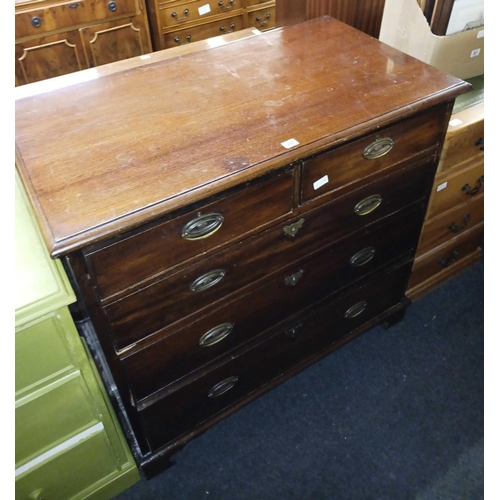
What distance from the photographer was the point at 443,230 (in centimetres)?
176

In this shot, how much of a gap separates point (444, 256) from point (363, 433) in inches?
29.9

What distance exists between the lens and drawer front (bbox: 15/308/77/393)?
3.05ft


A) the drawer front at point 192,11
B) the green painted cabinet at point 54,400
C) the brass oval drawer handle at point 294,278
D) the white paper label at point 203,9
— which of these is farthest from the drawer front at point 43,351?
the white paper label at point 203,9

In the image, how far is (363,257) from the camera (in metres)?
1.41

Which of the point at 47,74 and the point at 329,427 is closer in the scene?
the point at 329,427

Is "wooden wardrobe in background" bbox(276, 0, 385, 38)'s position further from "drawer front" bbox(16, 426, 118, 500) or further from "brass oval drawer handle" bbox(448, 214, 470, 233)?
"drawer front" bbox(16, 426, 118, 500)

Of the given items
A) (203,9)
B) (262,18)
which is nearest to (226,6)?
(203,9)

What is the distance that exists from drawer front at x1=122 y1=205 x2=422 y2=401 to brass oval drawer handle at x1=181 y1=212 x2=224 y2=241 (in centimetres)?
24

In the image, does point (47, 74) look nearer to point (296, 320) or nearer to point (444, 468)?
point (296, 320)

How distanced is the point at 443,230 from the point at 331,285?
0.62 m

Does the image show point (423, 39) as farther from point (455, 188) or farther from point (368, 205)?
point (368, 205)

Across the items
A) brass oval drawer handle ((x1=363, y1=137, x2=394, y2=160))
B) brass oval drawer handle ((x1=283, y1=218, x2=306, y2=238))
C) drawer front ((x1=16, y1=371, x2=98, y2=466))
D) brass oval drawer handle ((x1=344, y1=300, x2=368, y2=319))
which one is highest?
brass oval drawer handle ((x1=363, y1=137, x2=394, y2=160))

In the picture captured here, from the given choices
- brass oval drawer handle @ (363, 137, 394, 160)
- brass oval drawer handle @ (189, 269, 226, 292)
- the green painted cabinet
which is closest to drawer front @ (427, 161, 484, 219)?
brass oval drawer handle @ (363, 137, 394, 160)
